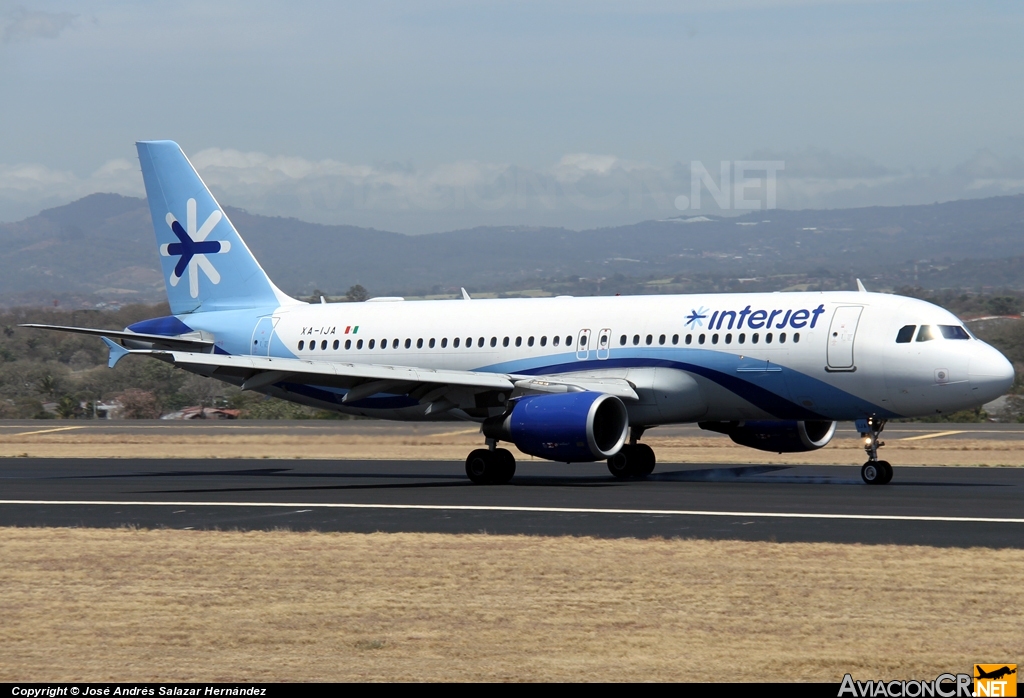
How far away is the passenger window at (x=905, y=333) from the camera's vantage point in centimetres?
2683

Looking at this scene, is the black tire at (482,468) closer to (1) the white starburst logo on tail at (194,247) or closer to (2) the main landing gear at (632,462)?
(2) the main landing gear at (632,462)

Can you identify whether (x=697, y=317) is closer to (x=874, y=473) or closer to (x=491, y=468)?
(x=874, y=473)

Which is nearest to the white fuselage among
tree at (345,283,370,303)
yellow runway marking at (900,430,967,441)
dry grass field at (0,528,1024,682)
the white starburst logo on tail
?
the white starburst logo on tail

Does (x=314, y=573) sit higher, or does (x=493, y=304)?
(x=493, y=304)

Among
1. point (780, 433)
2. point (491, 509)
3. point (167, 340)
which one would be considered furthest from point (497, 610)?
point (167, 340)

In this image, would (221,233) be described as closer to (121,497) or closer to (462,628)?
(121,497)

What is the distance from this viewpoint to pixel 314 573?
49.8ft

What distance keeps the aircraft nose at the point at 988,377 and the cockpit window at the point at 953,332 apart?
2.38 ft

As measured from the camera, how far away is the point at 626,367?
29.2 m

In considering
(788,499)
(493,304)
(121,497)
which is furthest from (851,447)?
(121,497)

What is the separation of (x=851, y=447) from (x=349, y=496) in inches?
815

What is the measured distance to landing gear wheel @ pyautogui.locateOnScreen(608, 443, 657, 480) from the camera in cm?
3061

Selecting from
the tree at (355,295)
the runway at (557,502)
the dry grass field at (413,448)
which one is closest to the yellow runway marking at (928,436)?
the dry grass field at (413,448)

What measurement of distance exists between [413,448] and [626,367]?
46.5 feet
